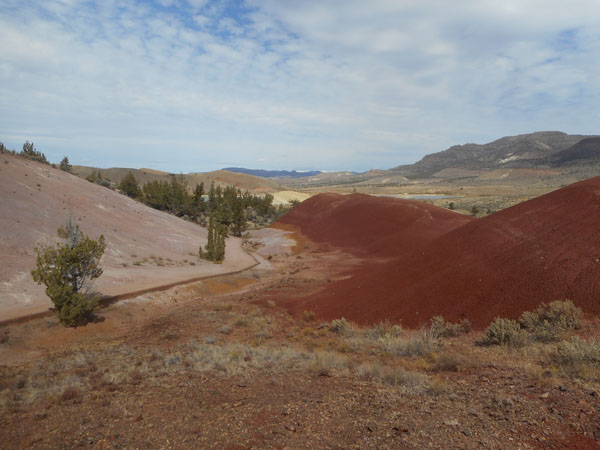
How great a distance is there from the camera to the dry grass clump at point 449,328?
35.3 feet

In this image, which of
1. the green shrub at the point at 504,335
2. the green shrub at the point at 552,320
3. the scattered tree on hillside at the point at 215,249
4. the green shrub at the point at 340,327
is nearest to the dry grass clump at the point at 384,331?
the green shrub at the point at 340,327

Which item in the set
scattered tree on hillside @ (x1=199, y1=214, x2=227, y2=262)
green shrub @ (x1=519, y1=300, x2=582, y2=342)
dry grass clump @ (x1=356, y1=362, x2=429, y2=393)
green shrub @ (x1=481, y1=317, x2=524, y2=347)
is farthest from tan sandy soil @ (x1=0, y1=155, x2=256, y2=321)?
green shrub @ (x1=519, y1=300, x2=582, y2=342)

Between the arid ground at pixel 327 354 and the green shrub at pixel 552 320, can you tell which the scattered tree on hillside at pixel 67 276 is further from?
the green shrub at pixel 552 320

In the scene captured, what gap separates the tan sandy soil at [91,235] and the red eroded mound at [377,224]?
1311cm

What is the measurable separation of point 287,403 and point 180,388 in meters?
2.68

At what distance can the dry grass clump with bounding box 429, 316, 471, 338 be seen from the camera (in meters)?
10.8

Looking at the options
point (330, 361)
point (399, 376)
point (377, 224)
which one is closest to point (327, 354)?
point (330, 361)

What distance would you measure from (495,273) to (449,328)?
378cm

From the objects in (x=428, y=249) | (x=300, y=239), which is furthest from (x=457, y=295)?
(x=300, y=239)

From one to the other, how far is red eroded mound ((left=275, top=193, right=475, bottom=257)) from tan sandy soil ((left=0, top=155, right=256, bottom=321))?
1311 cm

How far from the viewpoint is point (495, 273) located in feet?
42.7

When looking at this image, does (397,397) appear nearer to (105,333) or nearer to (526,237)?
(526,237)

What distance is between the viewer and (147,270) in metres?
25.0

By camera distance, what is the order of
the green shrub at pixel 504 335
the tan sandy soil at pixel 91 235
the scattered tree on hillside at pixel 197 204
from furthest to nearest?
the scattered tree on hillside at pixel 197 204 < the tan sandy soil at pixel 91 235 < the green shrub at pixel 504 335
